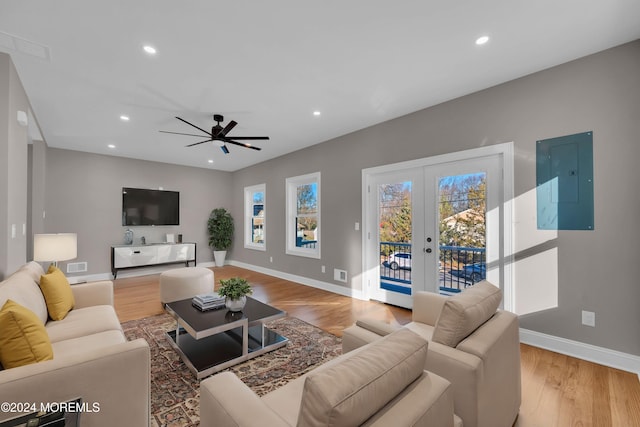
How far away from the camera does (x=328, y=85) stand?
3.09 metres

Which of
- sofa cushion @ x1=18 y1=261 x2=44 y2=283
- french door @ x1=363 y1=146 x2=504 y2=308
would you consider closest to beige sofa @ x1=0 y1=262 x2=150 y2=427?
sofa cushion @ x1=18 y1=261 x2=44 y2=283

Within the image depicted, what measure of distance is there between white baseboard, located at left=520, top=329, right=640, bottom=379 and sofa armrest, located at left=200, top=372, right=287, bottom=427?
3.03 m

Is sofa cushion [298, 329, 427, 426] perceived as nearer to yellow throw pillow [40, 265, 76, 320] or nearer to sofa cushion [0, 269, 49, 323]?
sofa cushion [0, 269, 49, 323]

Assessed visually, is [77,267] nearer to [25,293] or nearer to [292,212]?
[292,212]

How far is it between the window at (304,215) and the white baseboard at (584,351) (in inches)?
131

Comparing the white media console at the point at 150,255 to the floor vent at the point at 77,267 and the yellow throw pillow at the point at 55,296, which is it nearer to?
the floor vent at the point at 77,267

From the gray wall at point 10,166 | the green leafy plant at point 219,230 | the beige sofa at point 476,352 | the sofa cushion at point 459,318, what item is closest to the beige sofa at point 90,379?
the gray wall at point 10,166

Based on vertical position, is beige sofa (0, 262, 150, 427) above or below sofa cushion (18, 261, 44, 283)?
below

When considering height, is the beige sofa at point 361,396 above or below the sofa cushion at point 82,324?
above

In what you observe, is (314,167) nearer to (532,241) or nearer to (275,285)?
(275,285)

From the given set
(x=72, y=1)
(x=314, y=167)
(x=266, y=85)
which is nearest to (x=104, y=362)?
(x=72, y=1)

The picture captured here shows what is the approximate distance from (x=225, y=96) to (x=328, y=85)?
4.14 feet

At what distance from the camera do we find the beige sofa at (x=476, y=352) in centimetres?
129

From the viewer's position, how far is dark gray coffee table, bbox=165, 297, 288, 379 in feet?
7.60
